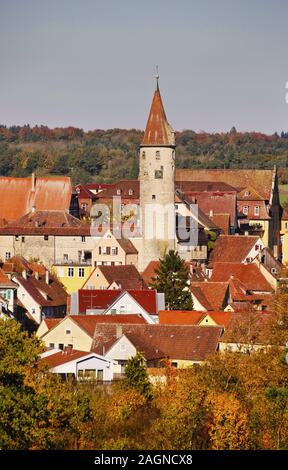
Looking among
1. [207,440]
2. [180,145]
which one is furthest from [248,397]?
[180,145]

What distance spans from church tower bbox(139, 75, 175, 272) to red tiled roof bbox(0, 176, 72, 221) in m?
6.38

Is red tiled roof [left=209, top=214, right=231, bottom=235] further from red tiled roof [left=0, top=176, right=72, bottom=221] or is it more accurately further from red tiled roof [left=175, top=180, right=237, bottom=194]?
red tiled roof [left=0, top=176, right=72, bottom=221]

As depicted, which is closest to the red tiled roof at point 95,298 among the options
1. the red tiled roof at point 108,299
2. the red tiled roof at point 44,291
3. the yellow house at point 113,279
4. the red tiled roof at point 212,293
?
the red tiled roof at point 108,299

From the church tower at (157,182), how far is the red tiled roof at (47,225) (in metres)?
2.86

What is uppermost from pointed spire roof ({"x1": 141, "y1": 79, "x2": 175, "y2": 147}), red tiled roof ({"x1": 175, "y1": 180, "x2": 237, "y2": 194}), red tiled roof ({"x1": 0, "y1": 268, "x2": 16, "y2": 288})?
pointed spire roof ({"x1": 141, "y1": 79, "x2": 175, "y2": 147})

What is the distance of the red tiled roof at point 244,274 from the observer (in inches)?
2489

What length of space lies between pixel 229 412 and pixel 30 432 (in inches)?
209

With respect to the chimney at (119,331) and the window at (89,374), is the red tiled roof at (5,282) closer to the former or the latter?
the chimney at (119,331)

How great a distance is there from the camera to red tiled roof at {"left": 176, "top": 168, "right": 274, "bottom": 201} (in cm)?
8588

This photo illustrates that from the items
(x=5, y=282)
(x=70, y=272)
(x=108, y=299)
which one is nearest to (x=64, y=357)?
(x=108, y=299)

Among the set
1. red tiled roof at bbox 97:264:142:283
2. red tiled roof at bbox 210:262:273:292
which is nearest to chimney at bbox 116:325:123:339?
red tiled roof at bbox 97:264:142:283

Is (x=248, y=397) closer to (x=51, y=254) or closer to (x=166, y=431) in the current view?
(x=166, y=431)

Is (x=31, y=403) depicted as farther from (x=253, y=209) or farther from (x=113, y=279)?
(x=253, y=209)

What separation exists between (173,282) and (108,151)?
85.7m
